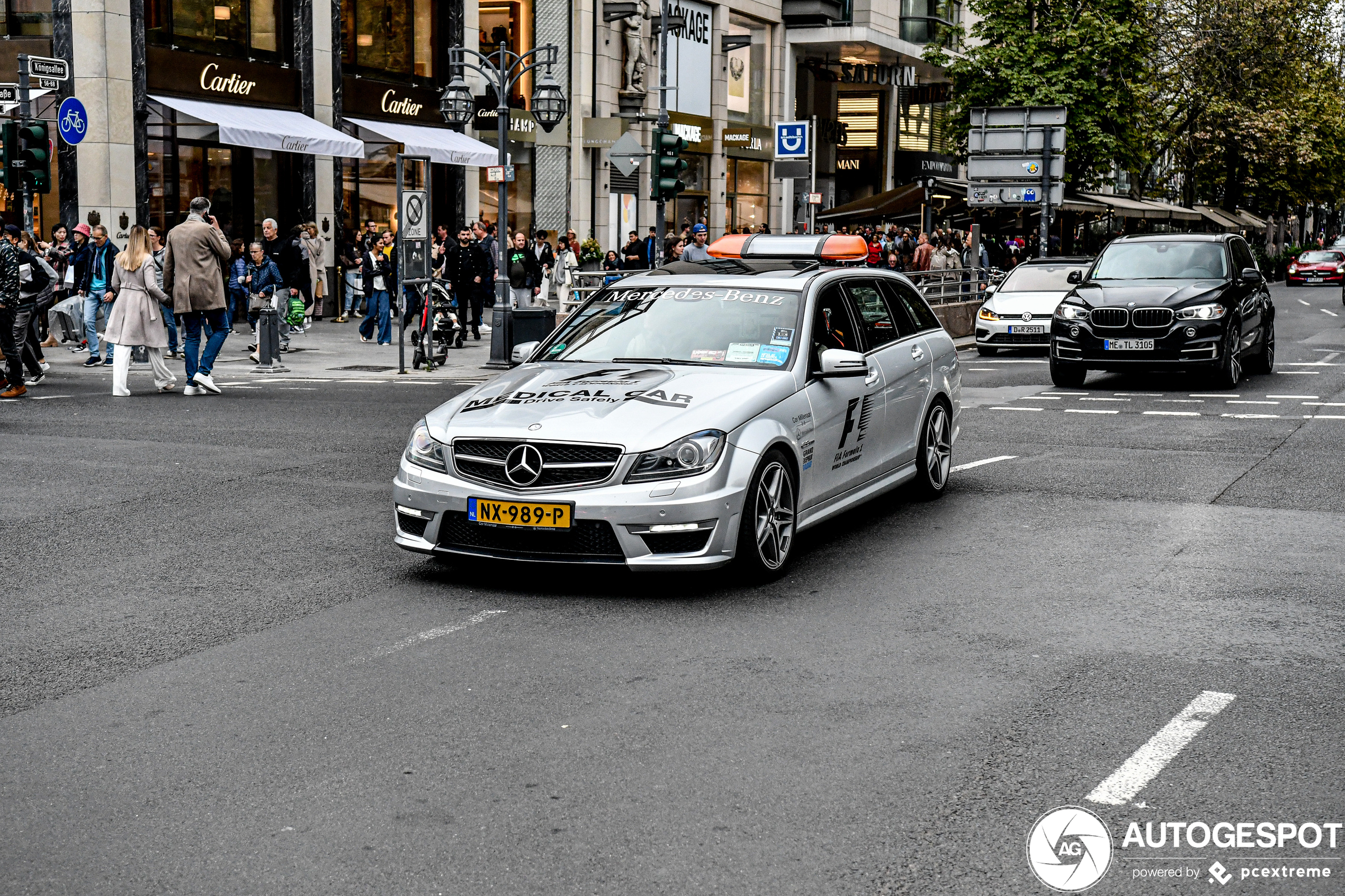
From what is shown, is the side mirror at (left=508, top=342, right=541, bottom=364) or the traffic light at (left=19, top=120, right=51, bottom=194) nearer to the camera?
the side mirror at (left=508, top=342, right=541, bottom=364)

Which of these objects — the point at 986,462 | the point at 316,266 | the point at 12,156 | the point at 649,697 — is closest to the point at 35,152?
the point at 12,156

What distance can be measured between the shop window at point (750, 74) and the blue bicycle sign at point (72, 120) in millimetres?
25317

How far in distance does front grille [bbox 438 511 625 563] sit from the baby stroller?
13638 millimetres

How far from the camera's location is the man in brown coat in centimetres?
1667

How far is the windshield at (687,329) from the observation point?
8.38 metres

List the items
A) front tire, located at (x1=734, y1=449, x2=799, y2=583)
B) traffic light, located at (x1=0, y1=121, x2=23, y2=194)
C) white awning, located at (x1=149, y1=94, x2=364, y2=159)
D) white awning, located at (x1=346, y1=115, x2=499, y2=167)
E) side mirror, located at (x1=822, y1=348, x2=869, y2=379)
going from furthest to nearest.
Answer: white awning, located at (x1=346, y1=115, x2=499, y2=167) < white awning, located at (x1=149, y1=94, x2=364, y2=159) < traffic light, located at (x1=0, y1=121, x2=23, y2=194) < side mirror, located at (x1=822, y1=348, x2=869, y2=379) < front tire, located at (x1=734, y1=449, x2=799, y2=583)

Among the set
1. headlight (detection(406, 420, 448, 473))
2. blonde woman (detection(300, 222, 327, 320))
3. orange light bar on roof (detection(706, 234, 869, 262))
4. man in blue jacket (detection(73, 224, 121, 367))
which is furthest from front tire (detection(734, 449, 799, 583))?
blonde woman (detection(300, 222, 327, 320))

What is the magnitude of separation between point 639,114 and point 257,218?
40.6ft

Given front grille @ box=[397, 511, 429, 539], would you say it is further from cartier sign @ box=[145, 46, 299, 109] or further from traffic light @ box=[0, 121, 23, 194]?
cartier sign @ box=[145, 46, 299, 109]

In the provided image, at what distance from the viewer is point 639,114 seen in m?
39.1

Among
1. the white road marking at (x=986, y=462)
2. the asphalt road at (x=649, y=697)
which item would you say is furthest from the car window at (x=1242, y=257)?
the asphalt road at (x=649, y=697)

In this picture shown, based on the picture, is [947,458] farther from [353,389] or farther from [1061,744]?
[353,389]

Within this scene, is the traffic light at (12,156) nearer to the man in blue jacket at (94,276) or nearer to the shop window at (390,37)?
the man in blue jacket at (94,276)

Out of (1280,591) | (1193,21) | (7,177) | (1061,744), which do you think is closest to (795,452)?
(1280,591)
